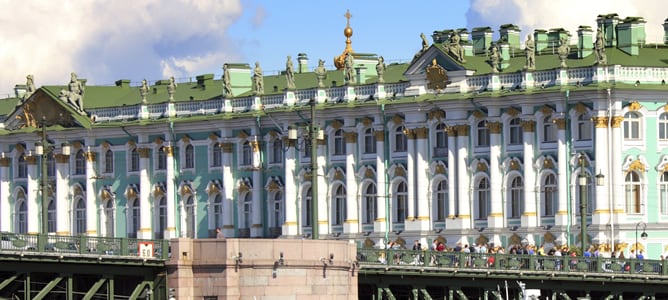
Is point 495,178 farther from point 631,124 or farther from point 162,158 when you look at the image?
point 162,158

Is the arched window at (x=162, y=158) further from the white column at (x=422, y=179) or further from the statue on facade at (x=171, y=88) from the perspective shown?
the white column at (x=422, y=179)

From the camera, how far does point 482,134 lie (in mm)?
123812

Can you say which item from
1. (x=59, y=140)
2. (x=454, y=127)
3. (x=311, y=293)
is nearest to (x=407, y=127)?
(x=454, y=127)

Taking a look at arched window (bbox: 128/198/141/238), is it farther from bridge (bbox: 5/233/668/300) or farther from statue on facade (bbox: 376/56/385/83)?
bridge (bbox: 5/233/668/300)

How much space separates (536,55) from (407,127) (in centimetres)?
693

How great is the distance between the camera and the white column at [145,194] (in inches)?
5517

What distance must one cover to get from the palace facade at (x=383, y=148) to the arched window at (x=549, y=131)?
0.33 ft

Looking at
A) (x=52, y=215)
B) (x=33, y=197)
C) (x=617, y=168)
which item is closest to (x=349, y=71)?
(x=617, y=168)

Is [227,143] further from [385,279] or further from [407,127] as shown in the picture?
[385,279]

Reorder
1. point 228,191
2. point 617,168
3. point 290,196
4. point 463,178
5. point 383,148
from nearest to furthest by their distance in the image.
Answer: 1. point 617,168
2. point 463,178
3. point 383,148
4. point 290,196
5. point 228,191

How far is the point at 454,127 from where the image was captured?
124m

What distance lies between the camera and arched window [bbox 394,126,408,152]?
127250mm

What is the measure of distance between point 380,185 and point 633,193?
47.8 feet

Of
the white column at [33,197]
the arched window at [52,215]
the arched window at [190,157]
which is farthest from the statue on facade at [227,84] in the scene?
the white column at [33,197]
